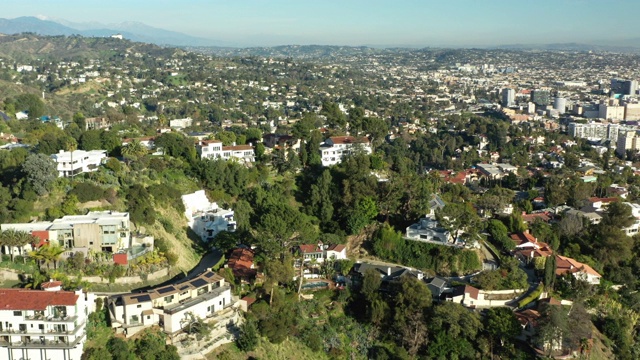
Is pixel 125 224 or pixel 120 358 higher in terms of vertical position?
pixel 125 224

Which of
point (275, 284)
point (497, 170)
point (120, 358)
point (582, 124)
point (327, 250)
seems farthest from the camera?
point (582, 124)

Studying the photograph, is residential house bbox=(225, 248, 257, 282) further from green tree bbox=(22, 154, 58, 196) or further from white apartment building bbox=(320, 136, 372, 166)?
white apartment building bbox=(320, 136, 372, 166)

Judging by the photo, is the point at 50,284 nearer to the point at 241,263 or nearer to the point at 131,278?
the point at 131,278

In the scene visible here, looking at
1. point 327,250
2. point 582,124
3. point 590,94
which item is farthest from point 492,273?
point 590,94

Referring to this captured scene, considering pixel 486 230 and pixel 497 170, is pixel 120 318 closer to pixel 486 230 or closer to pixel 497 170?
pixel 486 230

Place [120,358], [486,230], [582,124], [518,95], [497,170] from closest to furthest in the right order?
1. [120,358]
2. [486,230]
3. [497,170]
4. [582,124]
5. [518,95]

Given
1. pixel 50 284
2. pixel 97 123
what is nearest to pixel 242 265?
pixel 50 284

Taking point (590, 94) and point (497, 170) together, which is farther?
point (590, 94)
